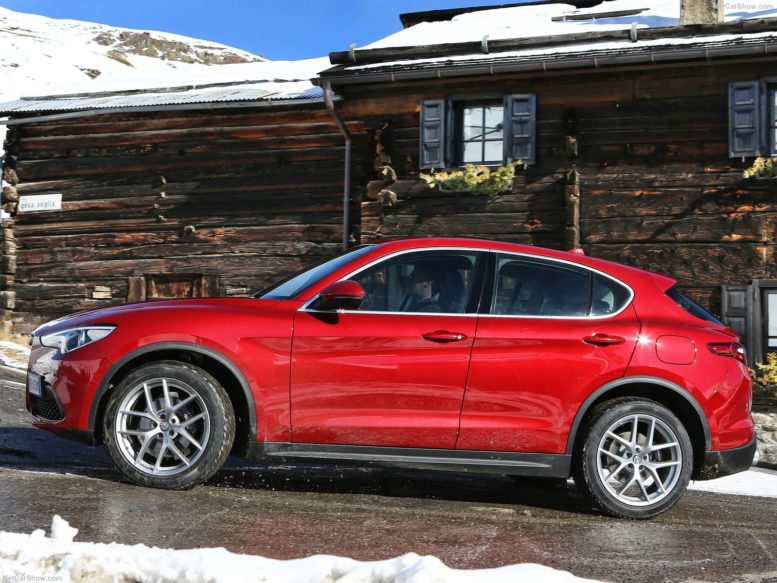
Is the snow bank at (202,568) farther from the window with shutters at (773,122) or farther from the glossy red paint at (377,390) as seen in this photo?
the window with shutters at (773,122)

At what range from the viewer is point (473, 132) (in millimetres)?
14594

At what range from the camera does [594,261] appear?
550cm

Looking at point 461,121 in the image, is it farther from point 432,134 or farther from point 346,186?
point 346,186

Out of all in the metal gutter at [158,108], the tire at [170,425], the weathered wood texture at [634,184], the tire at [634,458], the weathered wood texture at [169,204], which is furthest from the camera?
the weathered wood texture at [169,204]

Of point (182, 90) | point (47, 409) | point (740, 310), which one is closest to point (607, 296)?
point (47, 409)

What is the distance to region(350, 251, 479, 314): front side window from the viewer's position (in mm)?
5219

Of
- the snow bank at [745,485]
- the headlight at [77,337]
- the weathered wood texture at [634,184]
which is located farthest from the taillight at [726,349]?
the weathered wood texture at [634,184]

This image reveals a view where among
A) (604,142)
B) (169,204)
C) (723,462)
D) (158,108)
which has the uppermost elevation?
(158,108)

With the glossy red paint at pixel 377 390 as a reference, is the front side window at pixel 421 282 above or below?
above

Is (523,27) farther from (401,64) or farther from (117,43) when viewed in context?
(117,43)

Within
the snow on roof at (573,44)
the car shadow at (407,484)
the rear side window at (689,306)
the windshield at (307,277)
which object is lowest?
the car shadow at (407,484)

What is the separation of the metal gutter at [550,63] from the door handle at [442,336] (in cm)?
917

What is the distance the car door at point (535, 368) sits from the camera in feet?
16.6

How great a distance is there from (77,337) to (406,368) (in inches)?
75.3
